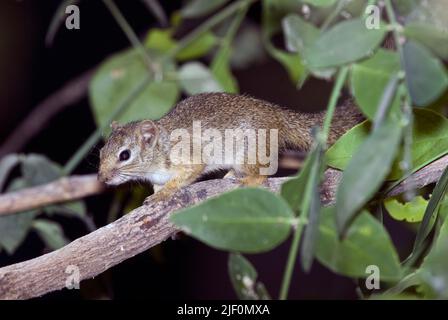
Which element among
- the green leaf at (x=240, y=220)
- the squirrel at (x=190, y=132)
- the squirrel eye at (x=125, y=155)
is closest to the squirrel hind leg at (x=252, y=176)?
the squirrel at (x=190, y=132)

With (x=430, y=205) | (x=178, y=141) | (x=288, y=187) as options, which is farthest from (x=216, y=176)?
(x=288, y=187)

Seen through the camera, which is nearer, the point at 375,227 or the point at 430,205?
the point at 375,227

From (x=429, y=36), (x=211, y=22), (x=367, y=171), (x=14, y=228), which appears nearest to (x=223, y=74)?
(x=211, y=22)

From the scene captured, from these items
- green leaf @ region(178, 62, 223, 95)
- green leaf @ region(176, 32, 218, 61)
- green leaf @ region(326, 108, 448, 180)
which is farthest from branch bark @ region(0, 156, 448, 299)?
green leaf @ region(176, 32, 218, 61)

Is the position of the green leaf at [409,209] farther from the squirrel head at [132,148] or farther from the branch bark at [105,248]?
the squirrel head at [132,148]

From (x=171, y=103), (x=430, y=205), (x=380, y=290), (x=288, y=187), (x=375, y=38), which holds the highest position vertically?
(x=171, y=103)
